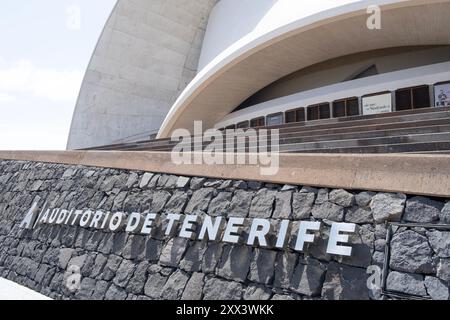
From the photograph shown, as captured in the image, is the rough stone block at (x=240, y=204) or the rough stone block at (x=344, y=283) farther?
the rough stone block at (x=240, y=204)

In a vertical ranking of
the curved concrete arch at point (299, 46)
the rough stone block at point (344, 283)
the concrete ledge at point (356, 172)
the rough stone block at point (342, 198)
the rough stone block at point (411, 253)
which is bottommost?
the rough stone block at point (344, 283)

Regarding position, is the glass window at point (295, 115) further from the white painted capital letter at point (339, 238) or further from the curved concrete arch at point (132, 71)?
the white painted capital letter at point (339, 238)

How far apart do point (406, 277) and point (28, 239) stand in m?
6.23

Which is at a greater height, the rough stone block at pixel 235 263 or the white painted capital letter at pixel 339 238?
the white painted capital letter at pixel 339 238

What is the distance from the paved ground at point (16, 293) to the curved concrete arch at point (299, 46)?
29.5 feet

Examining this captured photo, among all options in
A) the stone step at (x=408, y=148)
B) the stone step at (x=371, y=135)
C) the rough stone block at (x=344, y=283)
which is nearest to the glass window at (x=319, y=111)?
the stone step at (x=371, y=135)

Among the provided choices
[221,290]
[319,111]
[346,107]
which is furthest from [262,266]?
[319,111]

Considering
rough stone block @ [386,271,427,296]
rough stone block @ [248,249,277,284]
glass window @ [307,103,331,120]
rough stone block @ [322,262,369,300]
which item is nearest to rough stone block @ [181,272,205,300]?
rough stone block @ [248,249,277,284]

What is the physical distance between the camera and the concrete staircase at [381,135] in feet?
14.9

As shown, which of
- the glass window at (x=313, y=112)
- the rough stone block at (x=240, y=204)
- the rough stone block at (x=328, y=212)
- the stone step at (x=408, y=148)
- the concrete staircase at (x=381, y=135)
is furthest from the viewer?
the glass window at (x=313, y=112)

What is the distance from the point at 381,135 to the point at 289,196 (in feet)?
6.66

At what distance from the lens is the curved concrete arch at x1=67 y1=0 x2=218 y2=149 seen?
20688 millimetres

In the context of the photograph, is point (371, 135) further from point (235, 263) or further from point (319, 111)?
point (319, 111)

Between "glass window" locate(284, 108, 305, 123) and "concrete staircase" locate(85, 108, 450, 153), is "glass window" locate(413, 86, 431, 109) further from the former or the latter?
"concrete staircase" locate(85, 108, 450, 153)
